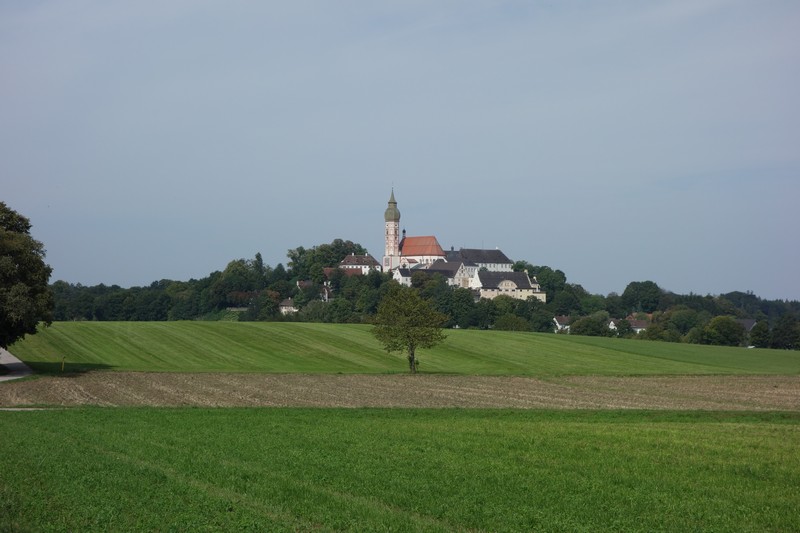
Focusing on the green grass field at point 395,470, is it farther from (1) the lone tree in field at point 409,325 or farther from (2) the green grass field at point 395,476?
(1) the lone tree in field at point 409,325

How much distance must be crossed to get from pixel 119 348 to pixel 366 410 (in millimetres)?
45886

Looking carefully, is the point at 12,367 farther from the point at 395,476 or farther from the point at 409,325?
the point at 395,476

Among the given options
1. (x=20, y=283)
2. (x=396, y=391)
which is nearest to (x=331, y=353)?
(x=396, y=391)

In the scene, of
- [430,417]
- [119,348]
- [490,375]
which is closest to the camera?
[430,417]

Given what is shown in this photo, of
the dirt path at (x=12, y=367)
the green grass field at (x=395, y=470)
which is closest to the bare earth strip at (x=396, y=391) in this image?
the dirt path at (x=12, y=367)

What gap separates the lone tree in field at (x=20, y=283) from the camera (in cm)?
5688

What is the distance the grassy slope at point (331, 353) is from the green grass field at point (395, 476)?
3937 cm

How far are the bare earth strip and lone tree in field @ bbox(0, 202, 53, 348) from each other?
415 centimetres

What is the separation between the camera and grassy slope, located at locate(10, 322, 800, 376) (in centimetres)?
7712

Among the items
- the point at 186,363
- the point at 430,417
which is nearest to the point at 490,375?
the point at 186,363

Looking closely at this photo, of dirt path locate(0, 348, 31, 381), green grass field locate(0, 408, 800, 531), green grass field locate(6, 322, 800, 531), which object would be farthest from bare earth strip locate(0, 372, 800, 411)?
green grass field locate(0, 408, 800, 531)

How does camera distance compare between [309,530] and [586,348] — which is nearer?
[309,530]

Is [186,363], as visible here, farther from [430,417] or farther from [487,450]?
[487,450]

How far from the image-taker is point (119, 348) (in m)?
83.4
